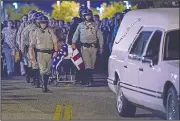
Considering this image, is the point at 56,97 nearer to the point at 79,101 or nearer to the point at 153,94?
the point at 79,101

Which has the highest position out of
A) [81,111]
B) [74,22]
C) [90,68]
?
[74,22]

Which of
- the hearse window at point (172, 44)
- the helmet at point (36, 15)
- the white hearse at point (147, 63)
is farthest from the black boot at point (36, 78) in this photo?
the hearse window at point (172, 44)

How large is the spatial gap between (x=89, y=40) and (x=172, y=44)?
1651 mm

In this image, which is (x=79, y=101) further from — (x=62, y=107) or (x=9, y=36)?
(x=9, y=36)

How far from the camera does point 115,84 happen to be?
29.7 ft

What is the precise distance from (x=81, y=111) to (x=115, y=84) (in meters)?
0.70

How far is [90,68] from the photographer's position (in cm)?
921

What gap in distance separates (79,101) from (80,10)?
1435 millimetres

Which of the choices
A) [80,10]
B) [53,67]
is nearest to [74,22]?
[80,10]

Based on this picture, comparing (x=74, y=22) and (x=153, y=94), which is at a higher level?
(x=74, y=22)

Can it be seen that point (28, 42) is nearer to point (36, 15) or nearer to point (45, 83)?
point (36, 15)

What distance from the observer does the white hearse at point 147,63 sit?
7875 millimetres

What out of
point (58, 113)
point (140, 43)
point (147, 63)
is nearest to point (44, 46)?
point (58, 113)

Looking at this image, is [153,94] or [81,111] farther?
[81,111]
